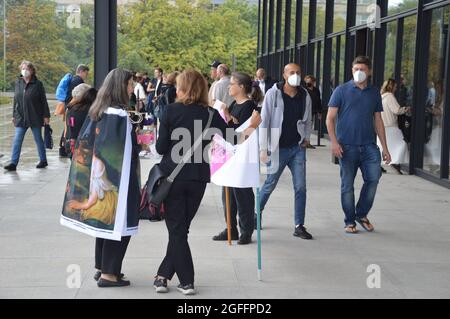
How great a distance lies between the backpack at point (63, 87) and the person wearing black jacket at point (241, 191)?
25.2 feet

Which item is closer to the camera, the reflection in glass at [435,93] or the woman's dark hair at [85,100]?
the woman's dark hair at [85,100]

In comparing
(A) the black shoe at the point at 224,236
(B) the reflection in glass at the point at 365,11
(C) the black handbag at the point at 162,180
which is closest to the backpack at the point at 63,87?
(B) the reflection in glass at the point at 365,11

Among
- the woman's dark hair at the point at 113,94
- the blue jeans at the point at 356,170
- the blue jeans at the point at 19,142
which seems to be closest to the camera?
the woman's dark hair at the point at 113,94

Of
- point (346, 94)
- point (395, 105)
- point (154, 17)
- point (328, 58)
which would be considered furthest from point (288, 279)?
point (154, 17)

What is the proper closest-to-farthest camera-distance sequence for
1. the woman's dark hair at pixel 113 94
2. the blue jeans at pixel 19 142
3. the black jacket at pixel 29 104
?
the woman's dark hair at pixel 113 94
the blue jeans at pixel 19 142
the black jacket at pixel 29 104

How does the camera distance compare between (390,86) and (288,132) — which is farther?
(390,86)

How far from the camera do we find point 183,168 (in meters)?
5.72

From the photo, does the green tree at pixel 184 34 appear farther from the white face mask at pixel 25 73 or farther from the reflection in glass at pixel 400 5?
the white face mask at pixel 25 73

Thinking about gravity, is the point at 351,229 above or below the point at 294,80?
below

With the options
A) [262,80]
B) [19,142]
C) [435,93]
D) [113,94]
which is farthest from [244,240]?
[262,80]

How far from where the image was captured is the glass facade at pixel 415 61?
41.1ft

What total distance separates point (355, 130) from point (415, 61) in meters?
6.05

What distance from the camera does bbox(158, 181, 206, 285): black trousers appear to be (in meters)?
5.75

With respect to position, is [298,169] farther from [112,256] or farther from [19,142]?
[19,142]
